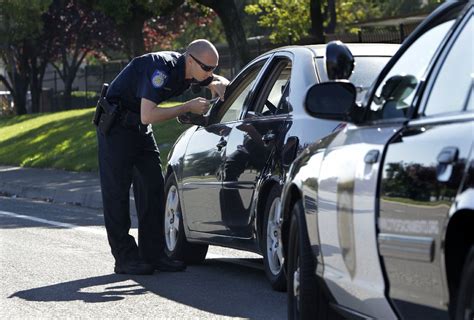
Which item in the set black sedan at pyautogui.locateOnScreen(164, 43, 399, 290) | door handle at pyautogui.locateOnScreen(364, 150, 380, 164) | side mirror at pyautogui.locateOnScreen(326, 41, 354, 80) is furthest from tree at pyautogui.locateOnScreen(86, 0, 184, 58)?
door handle at pyautogui.locateOnScreen(364, 150, 380, 164)

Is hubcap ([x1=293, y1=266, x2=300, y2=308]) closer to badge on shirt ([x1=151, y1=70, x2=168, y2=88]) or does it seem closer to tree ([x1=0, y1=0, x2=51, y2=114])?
badge on shirt ([x1=151, y1=70, x2=168, y2=88])

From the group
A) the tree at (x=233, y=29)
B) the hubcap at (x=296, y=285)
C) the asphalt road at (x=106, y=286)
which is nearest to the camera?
the hubcap at (x=296, y=285)

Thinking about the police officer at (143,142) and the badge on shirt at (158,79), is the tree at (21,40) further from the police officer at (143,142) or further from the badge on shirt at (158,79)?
the badge on shirt at (158,79)

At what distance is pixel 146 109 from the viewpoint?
31.8 ft

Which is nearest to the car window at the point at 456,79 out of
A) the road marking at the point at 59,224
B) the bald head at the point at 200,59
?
the bald head at the point at 200,59

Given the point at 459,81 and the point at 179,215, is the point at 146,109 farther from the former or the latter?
the point at 459,81

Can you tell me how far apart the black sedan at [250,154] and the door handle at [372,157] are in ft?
8.73

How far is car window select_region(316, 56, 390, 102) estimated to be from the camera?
870 centimetres

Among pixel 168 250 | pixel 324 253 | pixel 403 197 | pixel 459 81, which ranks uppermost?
pixel 459 81

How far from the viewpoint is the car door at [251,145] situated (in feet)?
29.6

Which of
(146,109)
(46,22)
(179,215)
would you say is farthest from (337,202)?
(46,22)

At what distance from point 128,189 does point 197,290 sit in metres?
1.42

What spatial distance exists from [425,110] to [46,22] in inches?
1763

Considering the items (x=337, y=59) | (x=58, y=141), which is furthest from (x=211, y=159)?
(x=58, y=141)
